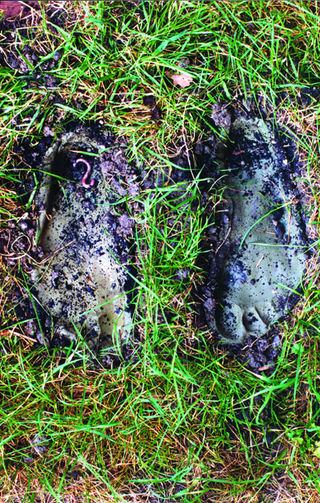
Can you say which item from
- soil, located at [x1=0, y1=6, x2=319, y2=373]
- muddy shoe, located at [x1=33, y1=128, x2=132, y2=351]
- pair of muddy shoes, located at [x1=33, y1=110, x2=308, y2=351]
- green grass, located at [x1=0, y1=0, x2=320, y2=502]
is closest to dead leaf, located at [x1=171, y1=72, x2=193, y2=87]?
green grass, located at [x1=0, y1=0, x2=320, y2=502]

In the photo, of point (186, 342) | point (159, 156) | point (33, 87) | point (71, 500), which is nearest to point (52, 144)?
point (33, 87)

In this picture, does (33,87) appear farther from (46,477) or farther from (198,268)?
(46,477)

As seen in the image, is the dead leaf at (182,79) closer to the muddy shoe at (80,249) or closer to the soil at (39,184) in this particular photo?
the soil at (39,184)

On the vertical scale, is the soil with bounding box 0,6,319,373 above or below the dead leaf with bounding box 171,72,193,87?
below

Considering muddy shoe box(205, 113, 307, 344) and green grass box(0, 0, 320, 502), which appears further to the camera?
muddy shoe box(205, 113, 307, 344)

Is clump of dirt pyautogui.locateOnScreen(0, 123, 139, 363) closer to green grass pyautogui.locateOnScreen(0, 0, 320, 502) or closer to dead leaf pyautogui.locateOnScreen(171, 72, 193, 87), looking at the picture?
green grass pyautogui.locateOnScreen(0, 0, 320, 502)

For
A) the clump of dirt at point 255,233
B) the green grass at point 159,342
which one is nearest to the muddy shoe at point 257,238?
the clump of dirt at point 255,233
